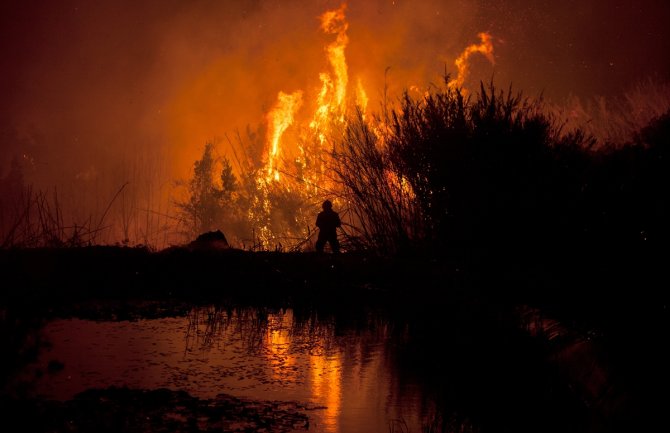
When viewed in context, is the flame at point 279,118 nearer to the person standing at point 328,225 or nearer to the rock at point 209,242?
the rock at point 209,242

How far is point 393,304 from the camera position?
30.9ft

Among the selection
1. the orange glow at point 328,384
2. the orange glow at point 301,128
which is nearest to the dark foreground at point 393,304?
the orange glow at point 328,384

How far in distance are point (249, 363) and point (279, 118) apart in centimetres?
3756

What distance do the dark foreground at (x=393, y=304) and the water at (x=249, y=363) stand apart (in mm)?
295

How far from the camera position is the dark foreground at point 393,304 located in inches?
196

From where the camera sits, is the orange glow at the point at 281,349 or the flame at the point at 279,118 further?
the flame at the point at 279,118

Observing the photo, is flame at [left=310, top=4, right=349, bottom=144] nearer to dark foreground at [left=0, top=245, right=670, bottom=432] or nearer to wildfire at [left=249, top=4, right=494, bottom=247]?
wildfire at [left=249, top=4, right=494, bottom=247]

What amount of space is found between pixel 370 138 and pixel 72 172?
72921mm

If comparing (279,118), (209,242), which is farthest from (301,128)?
(209,242)

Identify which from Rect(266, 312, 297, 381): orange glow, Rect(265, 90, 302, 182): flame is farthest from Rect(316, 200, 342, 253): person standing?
Rect(265, 90, 302, 182): flame

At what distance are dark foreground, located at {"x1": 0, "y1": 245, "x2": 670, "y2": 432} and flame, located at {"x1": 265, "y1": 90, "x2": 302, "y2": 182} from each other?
27.7 metres

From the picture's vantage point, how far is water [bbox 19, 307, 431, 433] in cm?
537

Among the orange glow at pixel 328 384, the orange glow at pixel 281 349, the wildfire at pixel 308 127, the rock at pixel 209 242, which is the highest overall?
the wildfire at pixel 308 127

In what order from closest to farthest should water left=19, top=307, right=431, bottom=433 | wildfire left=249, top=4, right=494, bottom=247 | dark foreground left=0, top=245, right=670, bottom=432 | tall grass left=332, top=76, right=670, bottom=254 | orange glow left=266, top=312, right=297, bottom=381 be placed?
dark foreground left=0, top=245, right=670, bottom=432, water left=19, top=307, right=431, bottom=433, orange glow left=266, top=312, right=297, bottom=381, tall grass left=332, top=76, right=670, bottom=254, wildfire left=249, top=4, right=494, bottom=247
